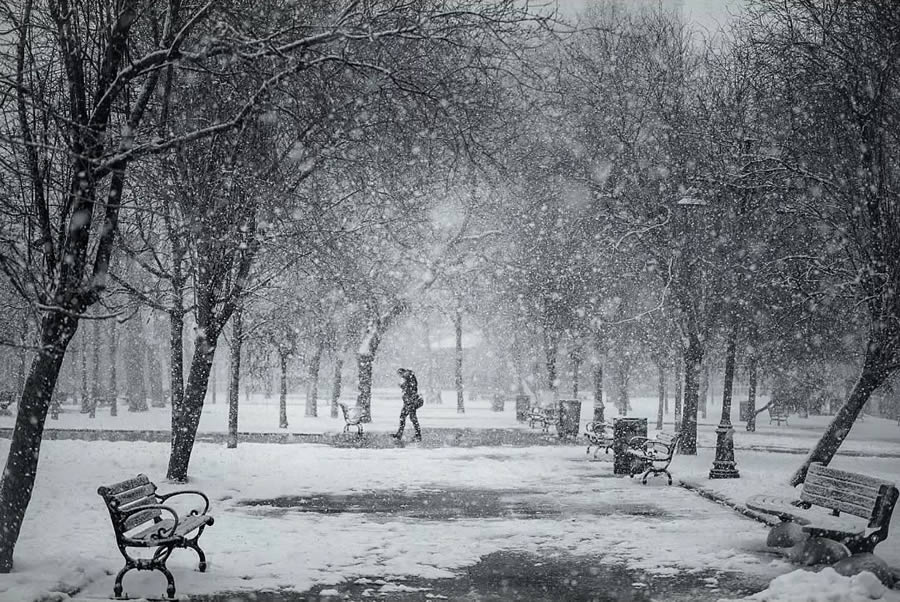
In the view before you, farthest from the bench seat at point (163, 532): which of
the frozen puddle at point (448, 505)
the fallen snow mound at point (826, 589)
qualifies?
the fallen snow mound at point (826, 589)

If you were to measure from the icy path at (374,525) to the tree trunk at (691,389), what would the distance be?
147 inches

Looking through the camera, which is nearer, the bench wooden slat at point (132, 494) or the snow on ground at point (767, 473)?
the bench wooden slat at point (132, 494)

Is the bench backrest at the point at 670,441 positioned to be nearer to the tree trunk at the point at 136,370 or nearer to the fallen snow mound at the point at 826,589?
the fallen snow mound at the point at 826,589

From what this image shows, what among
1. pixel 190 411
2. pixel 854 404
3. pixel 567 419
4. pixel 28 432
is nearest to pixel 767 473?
pixel 854 404

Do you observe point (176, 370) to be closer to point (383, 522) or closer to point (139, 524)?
point (383, 522)

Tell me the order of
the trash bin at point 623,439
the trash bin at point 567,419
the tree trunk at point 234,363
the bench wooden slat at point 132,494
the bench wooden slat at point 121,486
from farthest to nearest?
1. the trash bin at point 567,419
2. the tree trunk at point 234,363
3. the trash bin at point 623,439
4. the bench wooden slat at point 132,494
5. the bench wooden slat at point 121,486

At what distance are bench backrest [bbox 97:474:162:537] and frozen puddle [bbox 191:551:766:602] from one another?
964 millimetres

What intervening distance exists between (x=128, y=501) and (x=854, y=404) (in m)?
11.4

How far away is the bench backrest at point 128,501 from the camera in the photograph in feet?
23.0

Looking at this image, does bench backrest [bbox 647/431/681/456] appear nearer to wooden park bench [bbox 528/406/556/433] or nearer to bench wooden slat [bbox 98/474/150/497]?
bench wooden slat [bbox 98/474/150/497]

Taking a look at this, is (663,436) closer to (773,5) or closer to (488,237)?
(773,5)

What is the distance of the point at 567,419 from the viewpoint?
25.4m

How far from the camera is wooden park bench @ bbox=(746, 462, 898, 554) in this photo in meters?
8.04

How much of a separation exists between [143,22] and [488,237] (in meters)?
21.2
